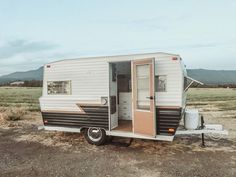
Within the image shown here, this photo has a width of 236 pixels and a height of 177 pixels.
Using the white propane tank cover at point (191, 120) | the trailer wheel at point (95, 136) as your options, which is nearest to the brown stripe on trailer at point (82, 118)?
the trailer wheel at point (95, 136)

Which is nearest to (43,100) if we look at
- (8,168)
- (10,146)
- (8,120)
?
(10,146)

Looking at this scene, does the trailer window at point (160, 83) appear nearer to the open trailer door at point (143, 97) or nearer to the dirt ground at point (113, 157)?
the open trailer door at point (143, 97)

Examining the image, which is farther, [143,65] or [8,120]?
[8,120]

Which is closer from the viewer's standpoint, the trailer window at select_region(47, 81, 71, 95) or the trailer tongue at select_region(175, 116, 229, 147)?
the trailer tongue at select_region(175, 116, 229, 147)

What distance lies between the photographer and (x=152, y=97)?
25.4ft

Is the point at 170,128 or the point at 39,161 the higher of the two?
the point at 170,128

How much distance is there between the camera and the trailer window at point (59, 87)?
9344 mm

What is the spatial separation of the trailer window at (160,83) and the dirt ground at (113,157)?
1840 mm

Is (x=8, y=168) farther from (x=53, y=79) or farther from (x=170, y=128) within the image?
(x=170, y=128)

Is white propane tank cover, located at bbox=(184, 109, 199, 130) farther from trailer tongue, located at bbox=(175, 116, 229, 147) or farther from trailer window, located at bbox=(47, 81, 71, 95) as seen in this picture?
trailer window, located at bbox=(47, 81, 71, 95)

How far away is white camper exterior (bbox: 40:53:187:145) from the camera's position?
25.5 ft

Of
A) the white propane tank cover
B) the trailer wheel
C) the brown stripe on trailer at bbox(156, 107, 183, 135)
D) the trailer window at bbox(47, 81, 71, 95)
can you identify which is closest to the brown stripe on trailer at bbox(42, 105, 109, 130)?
the trailer wheel

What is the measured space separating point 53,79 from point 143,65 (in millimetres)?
3313

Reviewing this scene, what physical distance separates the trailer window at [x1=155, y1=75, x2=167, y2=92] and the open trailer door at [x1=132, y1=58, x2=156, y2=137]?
0.25 m
